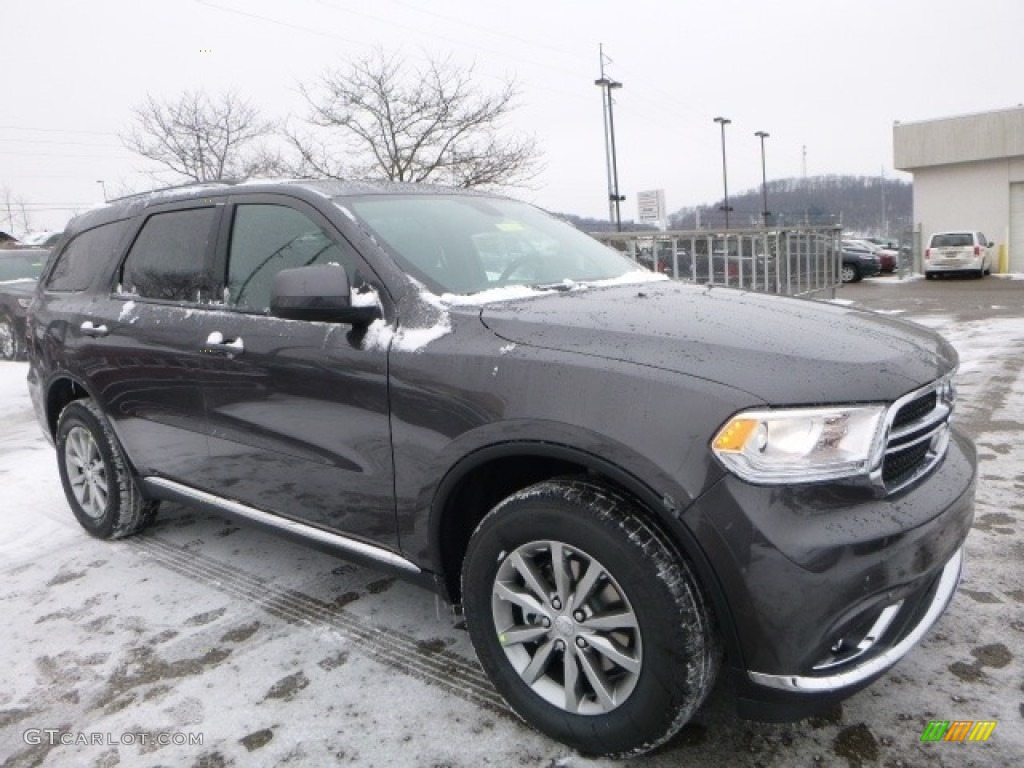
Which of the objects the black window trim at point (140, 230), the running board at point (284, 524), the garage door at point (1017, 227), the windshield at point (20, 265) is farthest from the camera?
the garage door at point (1017, 227)

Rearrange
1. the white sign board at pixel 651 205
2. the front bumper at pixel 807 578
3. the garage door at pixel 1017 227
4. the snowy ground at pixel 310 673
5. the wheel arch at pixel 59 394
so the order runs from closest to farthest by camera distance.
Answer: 1. the front bumper at pixel 807 578
2. the snowy ground at pixel 310 673
3. the wheel arch at pixel 59 394
4. the white sign board at pixel 651 205
5. the garage door at pixel 1017 227

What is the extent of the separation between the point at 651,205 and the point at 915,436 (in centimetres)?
2135

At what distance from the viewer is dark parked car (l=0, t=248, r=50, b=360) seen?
35.3ft

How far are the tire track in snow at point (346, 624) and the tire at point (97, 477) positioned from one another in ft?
0.56

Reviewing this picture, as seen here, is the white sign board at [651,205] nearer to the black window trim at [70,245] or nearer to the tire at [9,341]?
the tire at [9,341]

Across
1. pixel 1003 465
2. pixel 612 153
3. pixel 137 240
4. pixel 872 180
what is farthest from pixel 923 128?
pixel 872 180

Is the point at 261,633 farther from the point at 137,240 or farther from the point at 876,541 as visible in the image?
the point at 876,541

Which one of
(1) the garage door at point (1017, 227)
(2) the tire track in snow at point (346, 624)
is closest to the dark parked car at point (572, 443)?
(2) the tire track in snow at point (346, 624)

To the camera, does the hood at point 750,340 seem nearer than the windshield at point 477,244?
Yes

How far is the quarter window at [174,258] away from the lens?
128 inches

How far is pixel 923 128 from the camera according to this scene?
88.9 ft

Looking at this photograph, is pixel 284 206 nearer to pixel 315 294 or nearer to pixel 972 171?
pixel 315 294

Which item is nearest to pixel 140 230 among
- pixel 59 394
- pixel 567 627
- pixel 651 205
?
pixel 59 394

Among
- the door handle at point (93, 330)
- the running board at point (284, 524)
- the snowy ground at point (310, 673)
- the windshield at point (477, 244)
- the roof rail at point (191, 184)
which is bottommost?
the snowy ground at point (310, 673)
